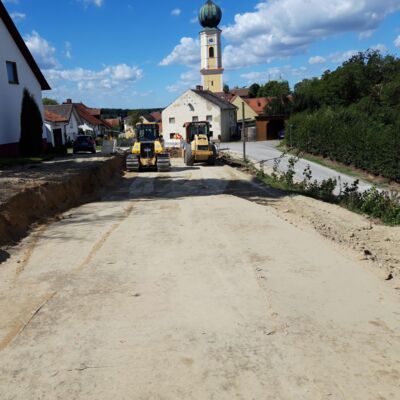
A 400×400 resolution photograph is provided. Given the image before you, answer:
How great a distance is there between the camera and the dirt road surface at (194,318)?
4023 mm

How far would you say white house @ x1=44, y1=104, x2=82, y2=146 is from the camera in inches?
1743

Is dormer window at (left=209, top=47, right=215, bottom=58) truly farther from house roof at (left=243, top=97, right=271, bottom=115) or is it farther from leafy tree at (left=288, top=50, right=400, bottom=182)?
leafy tree at (left=288, top=50, right=400, bottom=182)

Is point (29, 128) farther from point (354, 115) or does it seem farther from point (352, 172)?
point (354, 115)

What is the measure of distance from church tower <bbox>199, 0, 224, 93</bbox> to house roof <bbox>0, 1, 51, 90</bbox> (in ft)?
187

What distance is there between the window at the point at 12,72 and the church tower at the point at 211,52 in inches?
2407

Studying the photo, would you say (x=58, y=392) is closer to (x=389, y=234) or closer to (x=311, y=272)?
(x=311, y=272)

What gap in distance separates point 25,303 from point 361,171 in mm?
27016

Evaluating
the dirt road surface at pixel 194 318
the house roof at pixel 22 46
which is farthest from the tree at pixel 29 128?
the dirt road surface at pixel 194 318

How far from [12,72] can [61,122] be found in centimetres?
2257

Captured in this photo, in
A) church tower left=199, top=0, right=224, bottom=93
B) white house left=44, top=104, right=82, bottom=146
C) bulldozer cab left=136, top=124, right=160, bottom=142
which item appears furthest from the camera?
church tower left=199, top=0, right=224, bottom=93

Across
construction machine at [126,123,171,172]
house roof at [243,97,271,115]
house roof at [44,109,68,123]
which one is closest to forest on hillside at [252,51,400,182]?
construction machine at [126,123,171,172]

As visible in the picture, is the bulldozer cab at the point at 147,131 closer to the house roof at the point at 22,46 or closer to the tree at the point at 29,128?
the tree at the point at 29,128

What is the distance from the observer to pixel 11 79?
25.6m

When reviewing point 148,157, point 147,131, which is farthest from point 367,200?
point 147,131
